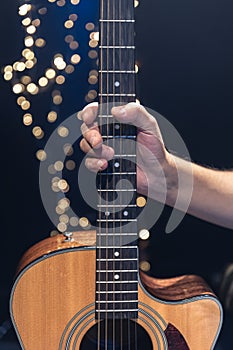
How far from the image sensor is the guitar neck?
3.52ft

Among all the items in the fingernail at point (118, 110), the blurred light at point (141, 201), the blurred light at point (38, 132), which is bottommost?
the blurred light at point (141, 201)

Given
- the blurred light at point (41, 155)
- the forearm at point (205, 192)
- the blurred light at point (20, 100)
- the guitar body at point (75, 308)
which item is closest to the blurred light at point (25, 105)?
the blurred light at point (20, 100)

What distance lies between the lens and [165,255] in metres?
1.61

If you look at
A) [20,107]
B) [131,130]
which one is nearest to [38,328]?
[131,130]

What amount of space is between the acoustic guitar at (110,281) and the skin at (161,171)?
0.09 feet

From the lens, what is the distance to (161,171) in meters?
1.22

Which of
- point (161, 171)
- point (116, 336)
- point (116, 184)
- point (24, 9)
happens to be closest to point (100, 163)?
point (116, 184)

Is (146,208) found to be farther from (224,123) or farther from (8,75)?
(8,75)

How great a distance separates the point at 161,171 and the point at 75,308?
320 millimetres

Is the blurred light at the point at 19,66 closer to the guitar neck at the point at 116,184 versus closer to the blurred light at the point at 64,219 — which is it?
the blurred light at the point at 64,219

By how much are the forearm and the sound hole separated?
0.30 m

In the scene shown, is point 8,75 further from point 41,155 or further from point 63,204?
point 63,204

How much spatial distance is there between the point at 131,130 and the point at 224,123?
0.56 metres

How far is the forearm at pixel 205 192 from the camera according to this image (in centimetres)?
127
